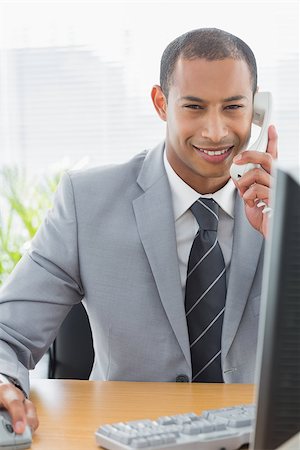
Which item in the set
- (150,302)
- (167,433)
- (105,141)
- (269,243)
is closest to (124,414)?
(167,433)

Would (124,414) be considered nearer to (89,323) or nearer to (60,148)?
(89,323)

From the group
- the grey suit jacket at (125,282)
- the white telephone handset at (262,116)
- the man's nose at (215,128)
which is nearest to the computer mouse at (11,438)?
the grey suit jacket at (125,282)

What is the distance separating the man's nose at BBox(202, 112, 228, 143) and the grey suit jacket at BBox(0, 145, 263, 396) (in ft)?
0.62

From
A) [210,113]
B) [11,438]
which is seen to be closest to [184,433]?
[11,438]

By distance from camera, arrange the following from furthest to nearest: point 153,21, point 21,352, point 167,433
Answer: point 153,21 → point 21,352 → point 167,433

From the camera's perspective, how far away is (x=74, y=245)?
189 cm

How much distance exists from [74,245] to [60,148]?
2.08m

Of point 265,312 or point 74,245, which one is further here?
point 74,245

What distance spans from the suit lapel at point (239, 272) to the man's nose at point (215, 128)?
0.22 meters

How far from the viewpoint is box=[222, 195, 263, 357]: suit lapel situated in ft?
5.92

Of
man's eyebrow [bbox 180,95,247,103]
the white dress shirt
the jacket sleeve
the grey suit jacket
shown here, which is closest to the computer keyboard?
the jacket sleeve

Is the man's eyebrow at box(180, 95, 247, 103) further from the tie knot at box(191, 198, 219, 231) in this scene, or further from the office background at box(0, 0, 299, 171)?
the office background at box(0, 0, 299, 171)

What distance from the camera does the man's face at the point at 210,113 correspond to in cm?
182

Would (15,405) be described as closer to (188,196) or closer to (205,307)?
(205,307)
